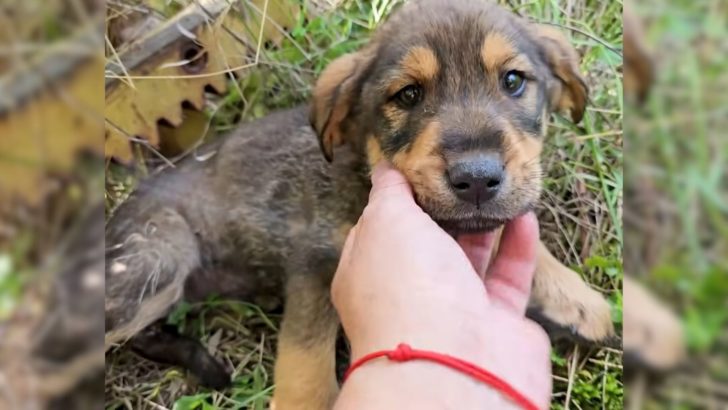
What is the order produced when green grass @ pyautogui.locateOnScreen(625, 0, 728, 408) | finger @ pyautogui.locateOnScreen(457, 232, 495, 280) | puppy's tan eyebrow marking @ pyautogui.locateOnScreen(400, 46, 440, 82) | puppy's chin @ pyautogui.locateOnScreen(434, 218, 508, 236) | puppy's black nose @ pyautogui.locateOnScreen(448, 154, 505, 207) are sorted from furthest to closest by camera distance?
finger @ pyautogui.locateOnScreen(457, 232, 495, 280)
puppy's tan eyebrow marking @ pyautogui.locateOnScreen(400, 46, 440, 82)
puppy's chin @ pyautogui.locateOnScreen(434, 218, 508, 236)
puppy's black nose @ pyautogui.locateOnScreen(448, 154, 505, 207)
green grass @ pyautogui.locateOnScreen(625, 0, 728, 408)

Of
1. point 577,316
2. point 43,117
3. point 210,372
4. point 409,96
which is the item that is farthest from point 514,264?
point 43,117

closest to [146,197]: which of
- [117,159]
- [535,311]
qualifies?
[117,159]

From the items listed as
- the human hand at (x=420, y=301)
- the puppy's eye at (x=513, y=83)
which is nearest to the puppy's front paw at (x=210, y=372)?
the human hand at (x=420, y=301)

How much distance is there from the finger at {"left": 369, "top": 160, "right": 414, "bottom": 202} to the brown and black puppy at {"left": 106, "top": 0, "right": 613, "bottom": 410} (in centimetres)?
3

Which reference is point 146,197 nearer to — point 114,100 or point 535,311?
point 114,100

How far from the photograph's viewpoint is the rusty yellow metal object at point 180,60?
2.89 metres

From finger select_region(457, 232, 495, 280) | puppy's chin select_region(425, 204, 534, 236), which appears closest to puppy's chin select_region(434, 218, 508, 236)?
puppy's chin select_region(425, 204, 534, 236)

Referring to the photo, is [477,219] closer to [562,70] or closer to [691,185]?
[691,185]

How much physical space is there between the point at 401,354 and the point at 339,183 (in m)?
0.92

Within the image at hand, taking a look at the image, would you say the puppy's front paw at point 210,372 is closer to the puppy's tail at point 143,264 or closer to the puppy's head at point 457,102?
the puppy's tail at point 143,264

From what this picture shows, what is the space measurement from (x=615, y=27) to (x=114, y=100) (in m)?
1.75

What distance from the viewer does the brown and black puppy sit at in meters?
2.15

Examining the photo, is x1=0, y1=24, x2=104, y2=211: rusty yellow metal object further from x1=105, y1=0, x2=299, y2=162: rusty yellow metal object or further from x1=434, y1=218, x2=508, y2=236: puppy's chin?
x1=105, y1=0, x2=299, y2=162: rusty yellow metal object

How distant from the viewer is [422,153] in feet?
7.07
